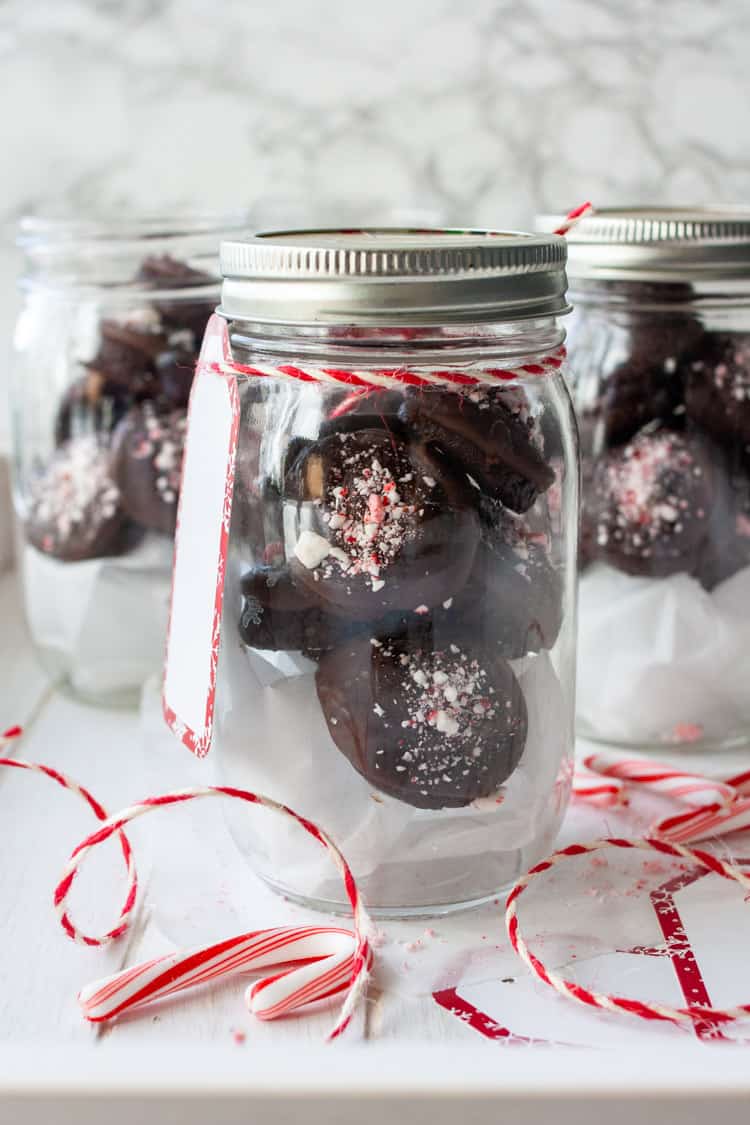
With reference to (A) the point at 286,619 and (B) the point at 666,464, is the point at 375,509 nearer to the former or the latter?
(A) the point at 286,619

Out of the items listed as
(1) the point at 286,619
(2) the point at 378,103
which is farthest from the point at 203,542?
(2) the point at 378,103

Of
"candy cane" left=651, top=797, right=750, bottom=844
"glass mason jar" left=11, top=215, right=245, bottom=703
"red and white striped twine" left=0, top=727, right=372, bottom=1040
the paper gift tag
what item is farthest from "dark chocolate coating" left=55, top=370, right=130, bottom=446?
"candy cane" left=651, top=797, right=750, bottom=844

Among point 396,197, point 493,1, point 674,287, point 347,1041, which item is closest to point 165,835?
point 347,1041

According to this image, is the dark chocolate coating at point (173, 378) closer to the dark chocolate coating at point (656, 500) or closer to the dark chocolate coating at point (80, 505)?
the dark chocolate coating at point (80, 505)

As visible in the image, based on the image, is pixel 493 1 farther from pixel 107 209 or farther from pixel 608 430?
pixel 608 430

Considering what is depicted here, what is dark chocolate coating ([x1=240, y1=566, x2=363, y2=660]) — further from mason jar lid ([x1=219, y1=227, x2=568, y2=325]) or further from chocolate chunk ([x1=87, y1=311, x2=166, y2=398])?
chocolate chunk ([x1=87, y1=311, x2=166, y2=398])
